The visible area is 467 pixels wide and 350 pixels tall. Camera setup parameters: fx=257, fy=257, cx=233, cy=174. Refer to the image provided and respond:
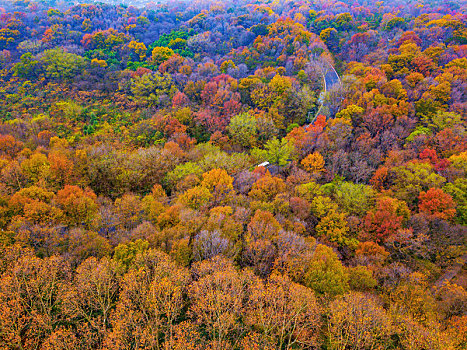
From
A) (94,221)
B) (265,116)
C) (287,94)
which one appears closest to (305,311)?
(94,221)

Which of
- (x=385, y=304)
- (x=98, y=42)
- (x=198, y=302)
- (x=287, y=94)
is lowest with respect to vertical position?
(x=385, y=304)

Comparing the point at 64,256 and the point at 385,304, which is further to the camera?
the point at 385,304

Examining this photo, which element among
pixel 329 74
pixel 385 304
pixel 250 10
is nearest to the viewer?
pixel 385 304

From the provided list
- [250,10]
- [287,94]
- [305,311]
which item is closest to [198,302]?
[305,311]

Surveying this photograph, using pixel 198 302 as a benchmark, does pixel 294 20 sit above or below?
above

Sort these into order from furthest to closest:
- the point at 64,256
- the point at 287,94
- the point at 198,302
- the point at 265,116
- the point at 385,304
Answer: the point at 287,94 → the point at 265,116 → the point at 385,304 → the point at 64,256 → the point at 198,302

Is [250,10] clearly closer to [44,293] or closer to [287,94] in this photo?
[287,94]
